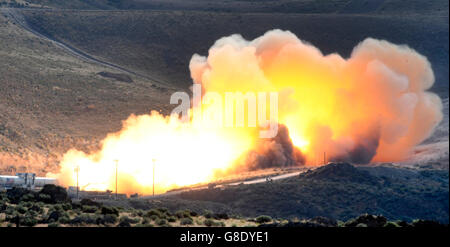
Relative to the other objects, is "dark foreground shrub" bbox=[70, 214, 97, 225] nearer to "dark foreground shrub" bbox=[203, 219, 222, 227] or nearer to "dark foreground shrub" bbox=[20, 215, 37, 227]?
"dark foreground shrub" bbox=[20, 215, 37, 227]

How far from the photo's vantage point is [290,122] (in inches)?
5325

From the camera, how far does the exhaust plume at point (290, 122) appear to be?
12875 centimetres

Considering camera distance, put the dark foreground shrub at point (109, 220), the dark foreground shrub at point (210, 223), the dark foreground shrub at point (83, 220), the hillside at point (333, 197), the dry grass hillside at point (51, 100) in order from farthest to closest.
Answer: the dry grass hillside at point (51, 100), the hillside at point (333, 197), the dark foreground shrub at point (210, 223), the dark foreground shrub at point (109, 220), the dark foreground shrub at point (83, 220)

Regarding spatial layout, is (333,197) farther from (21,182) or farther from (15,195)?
(15,195)

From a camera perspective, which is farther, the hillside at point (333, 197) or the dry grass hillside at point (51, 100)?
the dry grass hillside at point (51, 100)

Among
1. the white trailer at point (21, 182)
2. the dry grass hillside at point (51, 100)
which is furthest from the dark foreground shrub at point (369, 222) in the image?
the dry grass hillside at point (51, 100)

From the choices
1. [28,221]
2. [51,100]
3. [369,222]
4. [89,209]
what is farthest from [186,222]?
[51,100]

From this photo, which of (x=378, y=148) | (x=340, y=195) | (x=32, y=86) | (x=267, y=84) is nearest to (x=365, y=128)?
(x=378, y=148)

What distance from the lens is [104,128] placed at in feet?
502

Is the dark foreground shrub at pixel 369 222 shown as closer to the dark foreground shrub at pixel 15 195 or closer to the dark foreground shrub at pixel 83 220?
the dark foreground shrub at pixel 83 220

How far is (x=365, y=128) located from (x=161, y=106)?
44885 mm

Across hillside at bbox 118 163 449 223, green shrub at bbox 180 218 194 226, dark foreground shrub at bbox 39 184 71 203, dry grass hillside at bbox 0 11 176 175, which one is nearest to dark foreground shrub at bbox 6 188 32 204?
dark foreground shrub at bbox 39 184 71 203

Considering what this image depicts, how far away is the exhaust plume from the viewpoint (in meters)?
129
